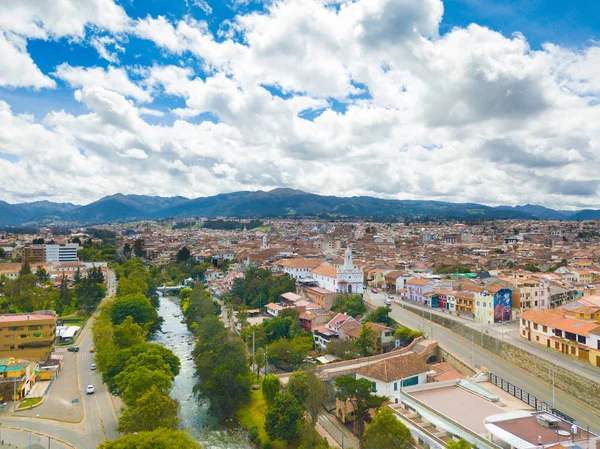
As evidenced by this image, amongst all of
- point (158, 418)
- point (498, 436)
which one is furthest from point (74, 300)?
point (498, 436)

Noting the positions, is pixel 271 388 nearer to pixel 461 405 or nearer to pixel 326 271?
pixel 461 405

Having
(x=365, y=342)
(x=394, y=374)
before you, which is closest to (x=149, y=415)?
(x=394, y=374)

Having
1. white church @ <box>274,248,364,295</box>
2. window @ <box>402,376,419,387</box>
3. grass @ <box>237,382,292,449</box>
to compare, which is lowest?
grass @ <box>237,382,292,449</box>

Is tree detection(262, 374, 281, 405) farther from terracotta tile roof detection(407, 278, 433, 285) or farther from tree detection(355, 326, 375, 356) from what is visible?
terracotta tile roof detection(407, 278, 433, 285)

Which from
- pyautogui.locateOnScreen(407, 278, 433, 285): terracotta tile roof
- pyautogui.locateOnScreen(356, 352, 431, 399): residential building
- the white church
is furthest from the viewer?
the white church

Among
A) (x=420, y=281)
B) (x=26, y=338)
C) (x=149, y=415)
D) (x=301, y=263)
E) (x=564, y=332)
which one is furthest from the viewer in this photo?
(x=301, y=263)

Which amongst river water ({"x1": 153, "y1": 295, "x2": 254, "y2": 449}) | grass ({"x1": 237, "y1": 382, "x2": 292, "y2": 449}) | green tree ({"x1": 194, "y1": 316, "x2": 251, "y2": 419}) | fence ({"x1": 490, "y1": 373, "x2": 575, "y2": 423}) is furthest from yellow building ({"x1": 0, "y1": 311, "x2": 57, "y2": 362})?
fence ({"x1": 490, "y1": 373, "x2": 575, "y2": 423})

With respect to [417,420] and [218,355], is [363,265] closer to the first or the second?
[218,355]
